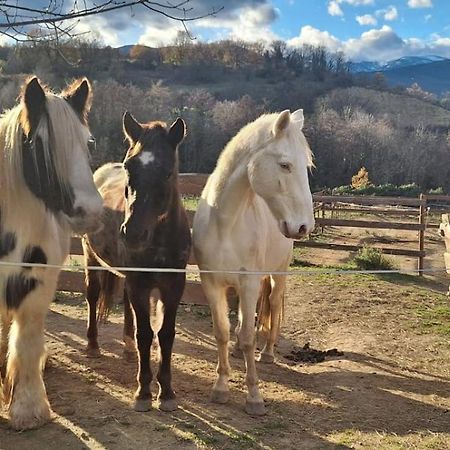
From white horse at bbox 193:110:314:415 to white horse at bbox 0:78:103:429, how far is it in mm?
1135

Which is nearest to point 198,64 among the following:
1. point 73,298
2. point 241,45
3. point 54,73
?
point 241,45

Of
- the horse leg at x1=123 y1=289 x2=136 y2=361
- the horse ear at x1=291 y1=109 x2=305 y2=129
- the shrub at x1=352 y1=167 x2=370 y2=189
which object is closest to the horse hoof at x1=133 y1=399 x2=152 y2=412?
the horse leg at x1=123 y1=289 x2=136 y2=361

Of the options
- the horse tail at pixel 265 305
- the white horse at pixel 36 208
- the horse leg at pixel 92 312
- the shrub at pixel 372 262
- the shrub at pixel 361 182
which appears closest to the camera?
the white horse at pixel 36 208

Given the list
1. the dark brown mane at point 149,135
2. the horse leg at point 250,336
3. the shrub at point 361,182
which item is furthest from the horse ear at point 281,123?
the shrub at point 361,182

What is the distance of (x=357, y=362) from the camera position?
16.4 feet

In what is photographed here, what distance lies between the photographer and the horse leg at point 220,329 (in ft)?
13.1

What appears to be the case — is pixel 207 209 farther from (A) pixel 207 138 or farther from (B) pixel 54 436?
(A) pixel 207 138

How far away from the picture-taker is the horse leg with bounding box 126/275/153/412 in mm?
3707

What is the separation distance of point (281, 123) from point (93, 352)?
3014 mm

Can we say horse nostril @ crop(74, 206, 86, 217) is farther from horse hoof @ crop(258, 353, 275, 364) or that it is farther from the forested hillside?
horse hoof @ crop(258, 353, 275, 364)

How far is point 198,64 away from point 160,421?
3456 inches

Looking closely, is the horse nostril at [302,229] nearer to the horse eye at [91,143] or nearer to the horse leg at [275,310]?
the horse eye at [91,143]

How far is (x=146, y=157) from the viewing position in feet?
11.3

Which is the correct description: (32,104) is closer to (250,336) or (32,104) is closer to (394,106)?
(250,336)
